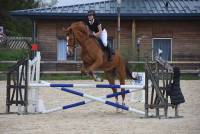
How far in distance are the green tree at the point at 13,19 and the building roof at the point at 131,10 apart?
10.7 m

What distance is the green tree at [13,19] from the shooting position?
46969 mm

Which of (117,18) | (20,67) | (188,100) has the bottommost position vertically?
(188,100)

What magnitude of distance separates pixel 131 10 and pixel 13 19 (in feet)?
57.7

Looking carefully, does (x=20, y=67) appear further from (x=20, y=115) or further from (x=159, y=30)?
(x=159, y=30)

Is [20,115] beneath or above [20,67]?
beneath

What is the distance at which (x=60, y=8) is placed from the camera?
33.8 metres

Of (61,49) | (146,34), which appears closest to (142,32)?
(146,34)

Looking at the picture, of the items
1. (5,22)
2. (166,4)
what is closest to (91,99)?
(166,4)

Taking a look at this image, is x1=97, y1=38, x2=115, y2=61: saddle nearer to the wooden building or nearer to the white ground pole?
the white ground pole

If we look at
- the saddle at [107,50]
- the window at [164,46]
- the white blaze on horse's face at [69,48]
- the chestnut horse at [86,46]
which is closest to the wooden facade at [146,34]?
the window at [164,46]

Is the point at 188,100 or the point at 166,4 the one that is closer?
the point at 188,100

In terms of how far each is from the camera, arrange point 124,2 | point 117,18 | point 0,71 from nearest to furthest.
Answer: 1. point 0,71
2. point 117,18
3. point 124,2

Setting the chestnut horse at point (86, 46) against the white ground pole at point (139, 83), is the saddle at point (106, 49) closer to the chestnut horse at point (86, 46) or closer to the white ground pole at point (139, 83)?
the chestnut horse at point (86, 46)

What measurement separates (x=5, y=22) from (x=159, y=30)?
1875cm
